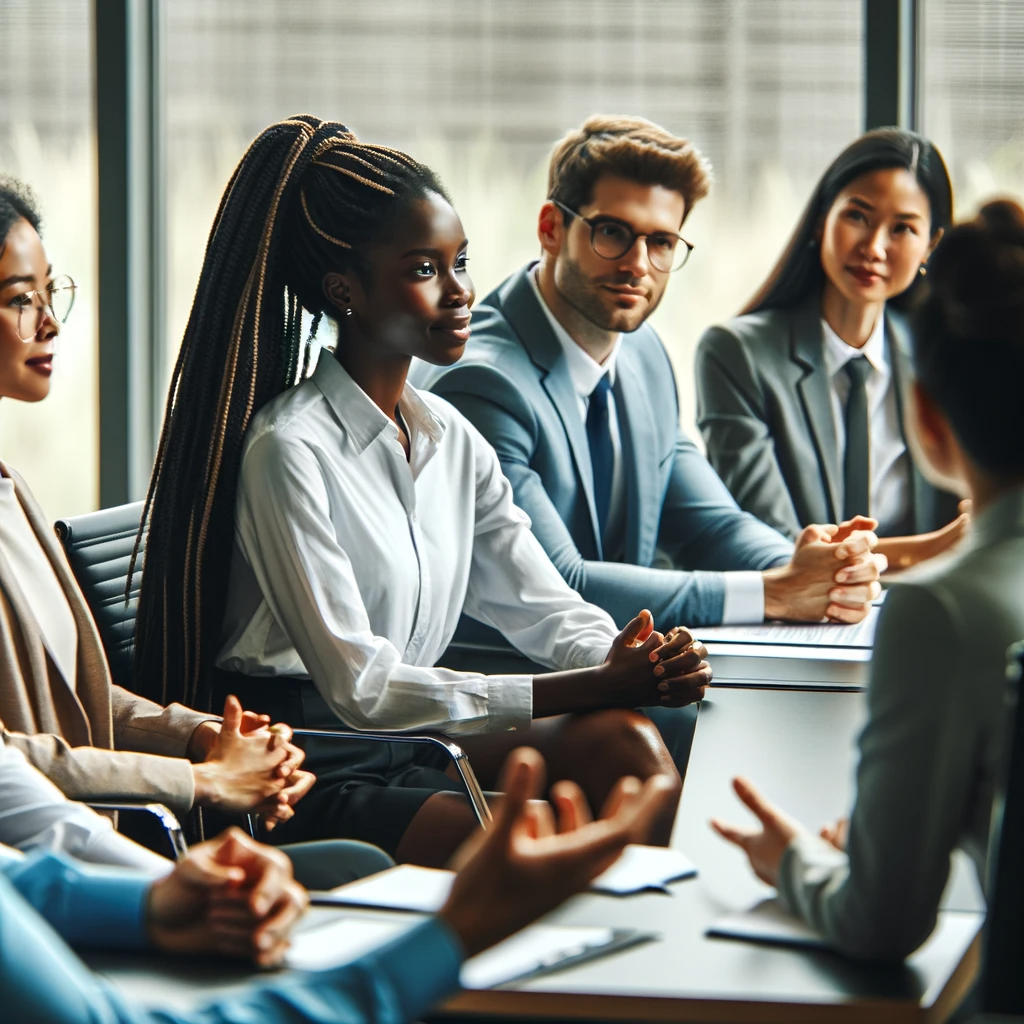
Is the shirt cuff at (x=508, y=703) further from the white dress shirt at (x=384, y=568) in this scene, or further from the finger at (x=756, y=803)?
the finger at (x=756, y=803)

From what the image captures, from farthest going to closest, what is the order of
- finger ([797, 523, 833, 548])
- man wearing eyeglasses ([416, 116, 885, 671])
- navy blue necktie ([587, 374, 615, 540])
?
navy blue necktie ([587, 374, 615, 540]), man wearing eyeglasses ([416, 116, 885, 671]), finger ([797, 523, 833, 548])

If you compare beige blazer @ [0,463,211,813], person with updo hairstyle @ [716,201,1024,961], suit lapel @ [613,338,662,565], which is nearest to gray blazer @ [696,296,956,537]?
suit lapel @ [613,338,662,565]

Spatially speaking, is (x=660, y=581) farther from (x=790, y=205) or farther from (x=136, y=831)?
(x=790, y=205)

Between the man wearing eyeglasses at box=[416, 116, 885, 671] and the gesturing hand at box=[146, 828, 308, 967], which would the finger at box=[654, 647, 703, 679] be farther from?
the gesturing hand at box=[146, 828, 308, 967]

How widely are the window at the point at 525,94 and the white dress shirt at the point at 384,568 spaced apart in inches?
69.2

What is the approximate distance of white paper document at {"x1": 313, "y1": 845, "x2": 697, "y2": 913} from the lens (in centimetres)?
125

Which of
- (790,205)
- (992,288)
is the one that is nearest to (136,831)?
(992,288)

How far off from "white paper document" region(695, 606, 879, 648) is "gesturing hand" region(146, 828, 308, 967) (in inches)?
56.9

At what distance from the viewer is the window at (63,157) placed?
433cm

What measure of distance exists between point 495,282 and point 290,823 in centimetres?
238

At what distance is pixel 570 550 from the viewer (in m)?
2.82

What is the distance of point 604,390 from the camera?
3.14 m

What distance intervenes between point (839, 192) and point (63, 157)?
90.9 inches

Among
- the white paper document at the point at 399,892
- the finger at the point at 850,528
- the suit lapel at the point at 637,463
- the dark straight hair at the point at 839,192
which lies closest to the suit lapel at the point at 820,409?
the dark straight hair at the point at 839,192
